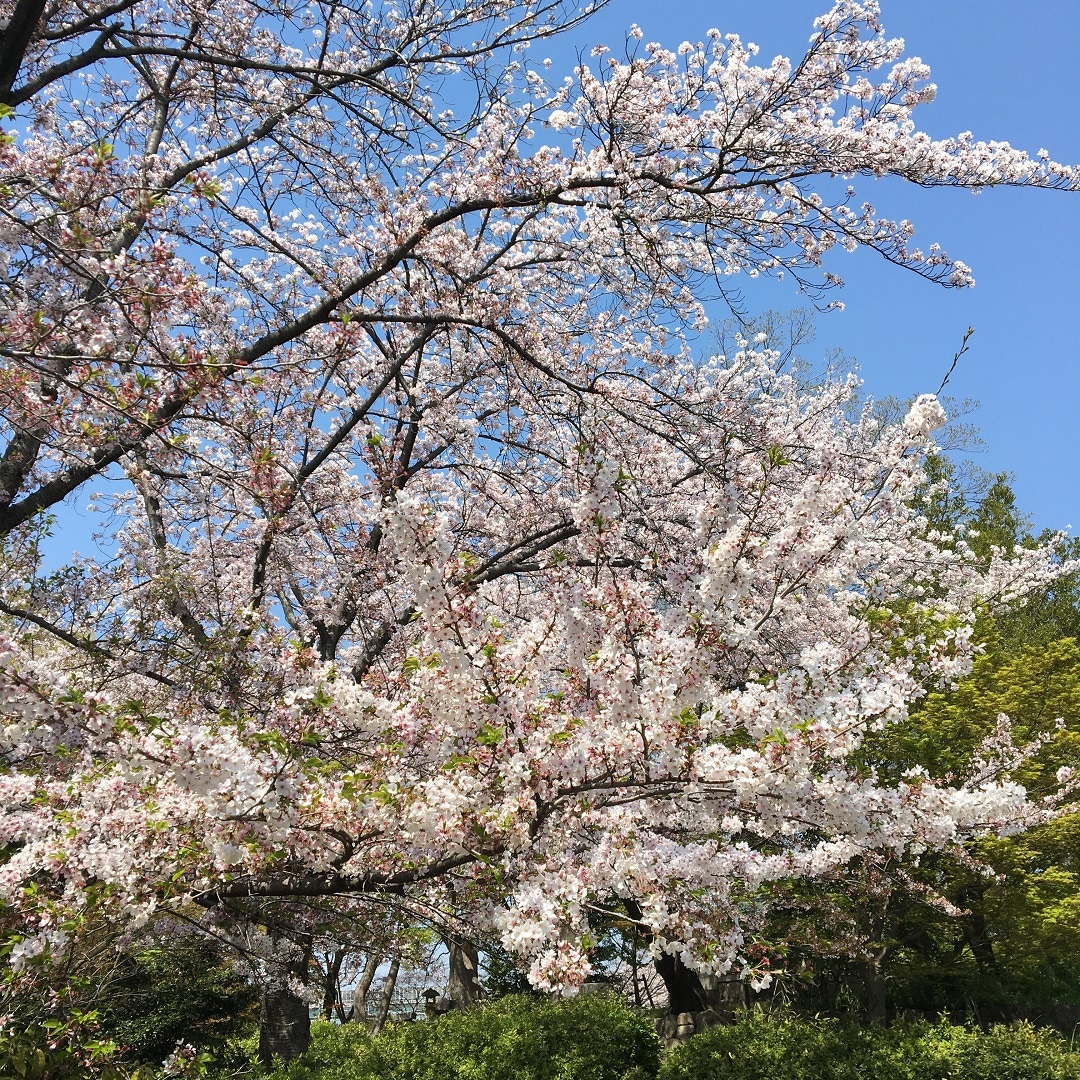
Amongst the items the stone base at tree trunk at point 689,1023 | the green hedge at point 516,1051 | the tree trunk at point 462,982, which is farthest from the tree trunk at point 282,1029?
the tree trunk at point 462,982

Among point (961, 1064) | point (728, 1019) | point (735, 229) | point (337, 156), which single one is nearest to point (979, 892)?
point (728, 1019)

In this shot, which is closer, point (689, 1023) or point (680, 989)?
point (689, 1023)

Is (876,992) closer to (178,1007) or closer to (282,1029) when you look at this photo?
(282,1029)

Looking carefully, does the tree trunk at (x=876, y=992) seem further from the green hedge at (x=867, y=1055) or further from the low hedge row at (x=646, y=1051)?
the green hedge at (x=867, y=1055)

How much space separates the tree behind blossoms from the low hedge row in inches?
54.2

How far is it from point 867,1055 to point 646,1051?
122 inches

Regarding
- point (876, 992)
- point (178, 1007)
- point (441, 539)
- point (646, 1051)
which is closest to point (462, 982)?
point (178, 1007)

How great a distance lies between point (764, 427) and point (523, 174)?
3268mm

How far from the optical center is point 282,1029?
9664 mm

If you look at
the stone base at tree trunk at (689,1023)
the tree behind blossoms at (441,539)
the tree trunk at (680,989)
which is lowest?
the stone base at tree trunk at (689,1023)

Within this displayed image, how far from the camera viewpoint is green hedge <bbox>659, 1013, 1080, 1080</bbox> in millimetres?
7527

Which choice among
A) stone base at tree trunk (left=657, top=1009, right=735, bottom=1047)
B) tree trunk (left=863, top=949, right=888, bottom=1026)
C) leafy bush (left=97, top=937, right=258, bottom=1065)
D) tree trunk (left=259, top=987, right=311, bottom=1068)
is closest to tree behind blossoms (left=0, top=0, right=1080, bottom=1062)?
tree trunk (left=259, top=987, right=311, bottom=1068)

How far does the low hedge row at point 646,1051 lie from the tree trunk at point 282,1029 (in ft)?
0.71

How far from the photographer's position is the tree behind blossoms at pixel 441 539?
3.78 metres
